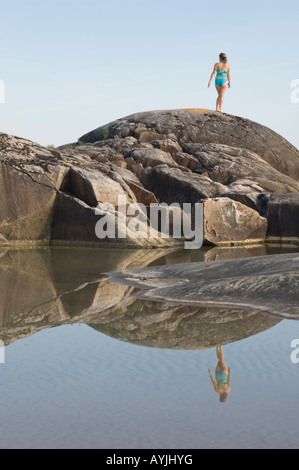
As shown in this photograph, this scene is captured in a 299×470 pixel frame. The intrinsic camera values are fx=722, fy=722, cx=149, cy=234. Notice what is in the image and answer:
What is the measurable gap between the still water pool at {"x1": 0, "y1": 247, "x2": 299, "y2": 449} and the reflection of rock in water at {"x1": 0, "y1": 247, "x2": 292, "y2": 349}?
0.07 feet

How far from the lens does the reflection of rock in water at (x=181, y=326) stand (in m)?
7.46

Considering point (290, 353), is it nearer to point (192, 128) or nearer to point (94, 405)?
point (94, 405)

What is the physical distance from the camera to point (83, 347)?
23.4ft

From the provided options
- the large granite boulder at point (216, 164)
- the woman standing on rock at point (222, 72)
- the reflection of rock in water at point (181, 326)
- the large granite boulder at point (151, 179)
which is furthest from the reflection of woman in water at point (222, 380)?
the woman standing on rock at point (222, 72)

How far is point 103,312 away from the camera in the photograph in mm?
9211

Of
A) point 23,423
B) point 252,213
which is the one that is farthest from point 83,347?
point 252,213

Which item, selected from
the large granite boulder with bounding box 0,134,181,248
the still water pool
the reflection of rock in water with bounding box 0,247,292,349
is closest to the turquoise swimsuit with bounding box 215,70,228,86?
the large granite boulder with bounding box 0,134,181,248

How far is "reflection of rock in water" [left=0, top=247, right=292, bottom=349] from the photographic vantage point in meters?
7.72

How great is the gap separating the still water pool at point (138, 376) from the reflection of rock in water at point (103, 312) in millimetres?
21

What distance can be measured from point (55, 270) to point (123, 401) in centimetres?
872

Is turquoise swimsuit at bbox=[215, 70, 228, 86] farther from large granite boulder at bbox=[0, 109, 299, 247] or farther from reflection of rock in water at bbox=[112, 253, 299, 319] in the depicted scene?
reflection of rock in water at bbox=[112, 253, 299, 319]

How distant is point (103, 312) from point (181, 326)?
4.75 feet

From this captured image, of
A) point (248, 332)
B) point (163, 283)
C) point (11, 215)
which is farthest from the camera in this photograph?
point (11, 215)

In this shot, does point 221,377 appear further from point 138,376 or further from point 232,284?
point 232,284
